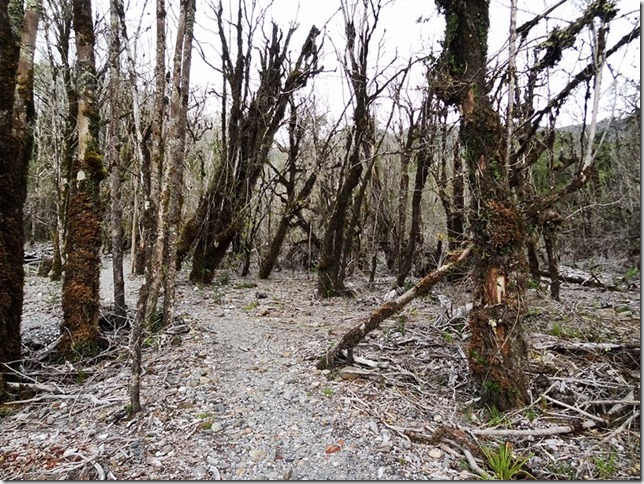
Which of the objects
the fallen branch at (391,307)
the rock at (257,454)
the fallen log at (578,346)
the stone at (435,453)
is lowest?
the rock at (257,454)

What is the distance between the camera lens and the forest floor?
115 inches

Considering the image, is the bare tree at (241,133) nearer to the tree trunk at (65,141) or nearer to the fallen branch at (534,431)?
the tree trunk at (65,141)

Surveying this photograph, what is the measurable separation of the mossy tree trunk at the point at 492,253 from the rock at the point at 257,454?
2135mm

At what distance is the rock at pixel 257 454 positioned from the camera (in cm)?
300

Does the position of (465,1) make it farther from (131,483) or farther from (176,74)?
(131,483)

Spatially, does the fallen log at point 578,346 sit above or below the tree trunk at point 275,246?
below

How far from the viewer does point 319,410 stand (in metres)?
3.66

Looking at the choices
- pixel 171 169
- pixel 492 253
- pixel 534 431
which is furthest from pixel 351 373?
pixel 171 169

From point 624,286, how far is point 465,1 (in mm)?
9036

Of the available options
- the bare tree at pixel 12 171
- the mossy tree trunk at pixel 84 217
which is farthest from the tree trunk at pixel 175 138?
the bare tree at pixel 12 171

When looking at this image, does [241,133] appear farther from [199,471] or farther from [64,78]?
[199,471]

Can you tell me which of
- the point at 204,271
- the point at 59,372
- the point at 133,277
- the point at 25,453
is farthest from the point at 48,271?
the point at 25,453

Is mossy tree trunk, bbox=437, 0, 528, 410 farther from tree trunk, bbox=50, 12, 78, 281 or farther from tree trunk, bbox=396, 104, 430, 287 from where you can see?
tree trunk, bbox=50, 12, 78, 281

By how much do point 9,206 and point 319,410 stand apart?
4.12 m
